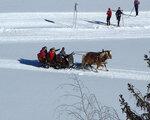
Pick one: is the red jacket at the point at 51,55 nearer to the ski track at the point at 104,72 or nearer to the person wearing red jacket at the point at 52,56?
the person wearing red jacket at the point at 52,56

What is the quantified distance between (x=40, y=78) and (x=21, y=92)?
1.89 meters

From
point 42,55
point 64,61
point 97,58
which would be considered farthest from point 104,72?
point 42,55

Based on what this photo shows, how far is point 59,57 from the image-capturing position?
18734 millimetres

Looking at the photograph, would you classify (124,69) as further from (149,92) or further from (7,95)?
(149,92)

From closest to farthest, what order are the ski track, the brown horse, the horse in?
the ski track
the brown horse
the horse

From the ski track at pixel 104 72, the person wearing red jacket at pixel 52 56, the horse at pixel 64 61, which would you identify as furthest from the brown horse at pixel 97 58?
the person wearing red jacket at pixel 52 56

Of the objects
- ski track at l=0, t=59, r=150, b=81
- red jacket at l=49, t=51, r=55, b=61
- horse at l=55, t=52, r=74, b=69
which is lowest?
ski track at l=0, t=59, r=150, b=81

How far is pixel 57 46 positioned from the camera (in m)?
22.8

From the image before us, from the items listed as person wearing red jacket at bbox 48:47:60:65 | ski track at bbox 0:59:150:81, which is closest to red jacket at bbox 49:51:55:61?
person wearing red jacket at bbox 48:47:60:65

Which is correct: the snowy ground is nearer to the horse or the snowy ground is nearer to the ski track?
the ski track

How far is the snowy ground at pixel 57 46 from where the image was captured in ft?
49.3

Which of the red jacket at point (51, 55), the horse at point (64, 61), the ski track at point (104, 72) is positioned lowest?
the ski track at point (104, 72)

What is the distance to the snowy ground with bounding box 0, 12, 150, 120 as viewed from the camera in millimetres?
15027

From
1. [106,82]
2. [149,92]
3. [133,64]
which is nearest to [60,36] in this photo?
[133,64]
